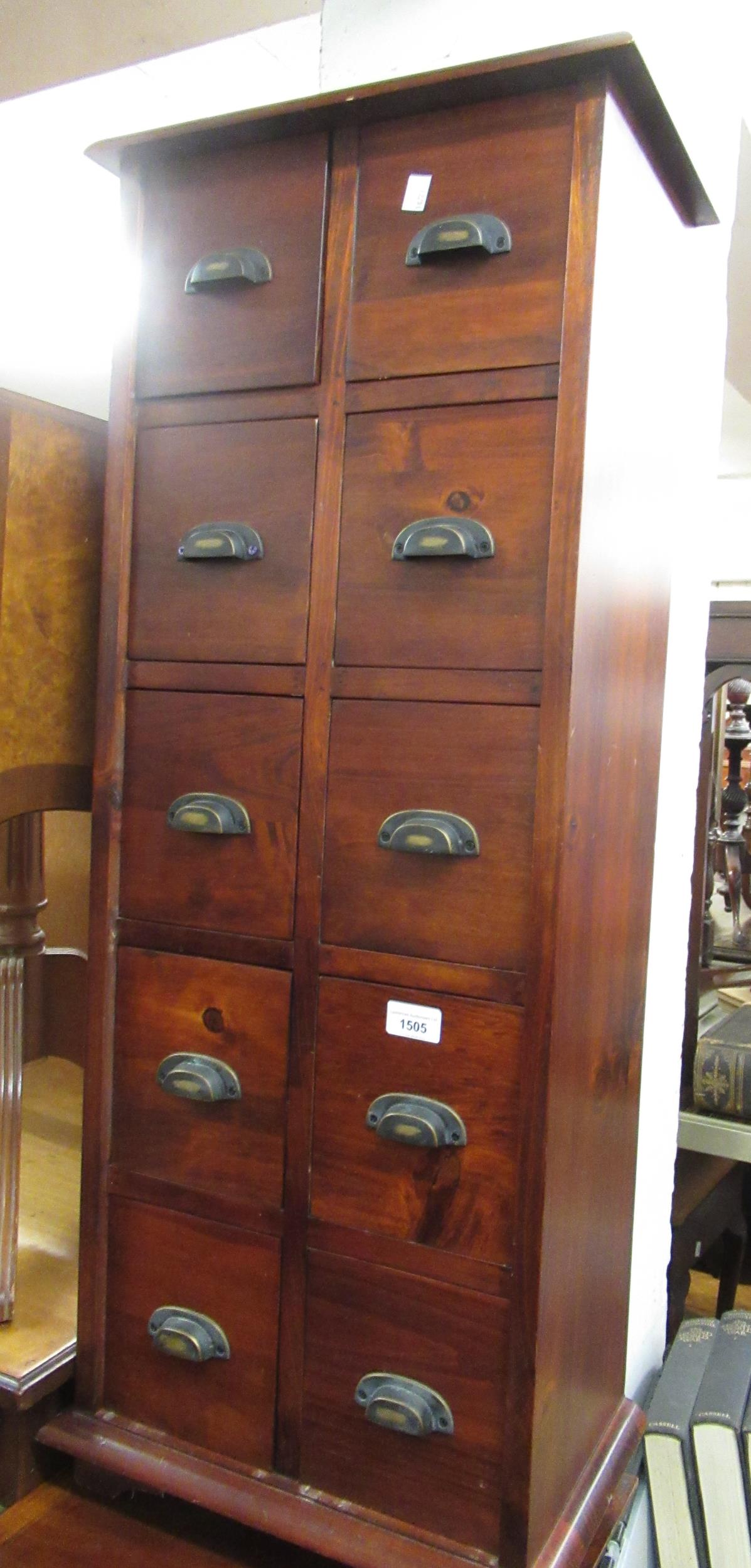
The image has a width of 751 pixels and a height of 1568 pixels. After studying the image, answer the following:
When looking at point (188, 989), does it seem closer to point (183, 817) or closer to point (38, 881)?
point (183, 817)

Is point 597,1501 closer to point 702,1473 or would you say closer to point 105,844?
point 702,1473

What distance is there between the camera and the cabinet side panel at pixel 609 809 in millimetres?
1179

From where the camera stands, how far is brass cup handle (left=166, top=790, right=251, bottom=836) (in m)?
1.32

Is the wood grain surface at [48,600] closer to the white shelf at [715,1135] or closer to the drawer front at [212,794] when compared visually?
the drawer front at [212,794]

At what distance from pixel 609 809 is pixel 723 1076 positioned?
1.04m

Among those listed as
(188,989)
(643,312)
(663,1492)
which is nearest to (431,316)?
(643,312)

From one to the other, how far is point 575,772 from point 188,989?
51 centimetres

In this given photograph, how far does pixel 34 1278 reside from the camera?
163 cm

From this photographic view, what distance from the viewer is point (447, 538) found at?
117cm

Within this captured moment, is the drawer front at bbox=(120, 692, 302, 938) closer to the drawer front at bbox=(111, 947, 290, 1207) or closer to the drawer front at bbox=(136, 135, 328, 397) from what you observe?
the drawer front at bbox=(111, 947, 290, 1207)

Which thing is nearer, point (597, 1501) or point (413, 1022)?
point (413, 1022)

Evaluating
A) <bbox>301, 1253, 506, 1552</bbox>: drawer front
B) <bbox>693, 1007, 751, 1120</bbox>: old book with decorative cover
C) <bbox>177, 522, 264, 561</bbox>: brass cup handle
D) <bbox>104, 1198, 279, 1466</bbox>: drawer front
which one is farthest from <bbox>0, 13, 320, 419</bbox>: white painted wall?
<bbox>693, 1007, 751, 1120</bbox>: old book with decorative cover

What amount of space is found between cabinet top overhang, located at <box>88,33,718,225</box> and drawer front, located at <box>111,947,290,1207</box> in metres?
0.90

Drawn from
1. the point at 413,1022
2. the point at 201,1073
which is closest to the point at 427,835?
the point at 413,1022
